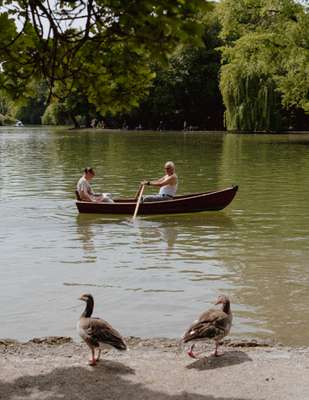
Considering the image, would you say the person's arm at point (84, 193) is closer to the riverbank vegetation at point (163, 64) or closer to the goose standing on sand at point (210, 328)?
the riverbank vegetation at point (163, 64)

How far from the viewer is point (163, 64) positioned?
5.12m

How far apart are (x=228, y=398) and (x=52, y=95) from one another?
10.1 ft

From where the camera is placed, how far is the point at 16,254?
14.1 metres

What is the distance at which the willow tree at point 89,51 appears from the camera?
16.7 ft

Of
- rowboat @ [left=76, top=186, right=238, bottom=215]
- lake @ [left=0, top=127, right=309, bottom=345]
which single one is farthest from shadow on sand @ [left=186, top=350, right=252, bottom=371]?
rowboat @ [left=76, top=186, right=238, bottom=215]

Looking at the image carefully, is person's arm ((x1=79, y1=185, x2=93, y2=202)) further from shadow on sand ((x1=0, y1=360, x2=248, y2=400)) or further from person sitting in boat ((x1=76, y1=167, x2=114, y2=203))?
shadow on sand ((x1=0, y1=360, x2=248, y2=400))

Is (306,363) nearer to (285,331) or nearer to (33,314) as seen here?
(285,331)

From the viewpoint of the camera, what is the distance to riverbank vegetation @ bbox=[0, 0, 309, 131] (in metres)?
5.09

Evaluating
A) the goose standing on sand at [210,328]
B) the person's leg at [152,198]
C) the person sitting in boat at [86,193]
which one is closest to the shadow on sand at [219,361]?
the goose standing on sand at [210,328]

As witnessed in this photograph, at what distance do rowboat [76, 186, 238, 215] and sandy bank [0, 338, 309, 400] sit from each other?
1109 centimetres

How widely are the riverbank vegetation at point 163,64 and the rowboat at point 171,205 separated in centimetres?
266

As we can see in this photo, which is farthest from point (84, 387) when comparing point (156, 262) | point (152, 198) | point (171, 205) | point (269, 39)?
point (269, 39)

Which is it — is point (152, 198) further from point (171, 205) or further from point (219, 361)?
point (219, 361)

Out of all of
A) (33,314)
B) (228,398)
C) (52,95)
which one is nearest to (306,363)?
(228,398)
